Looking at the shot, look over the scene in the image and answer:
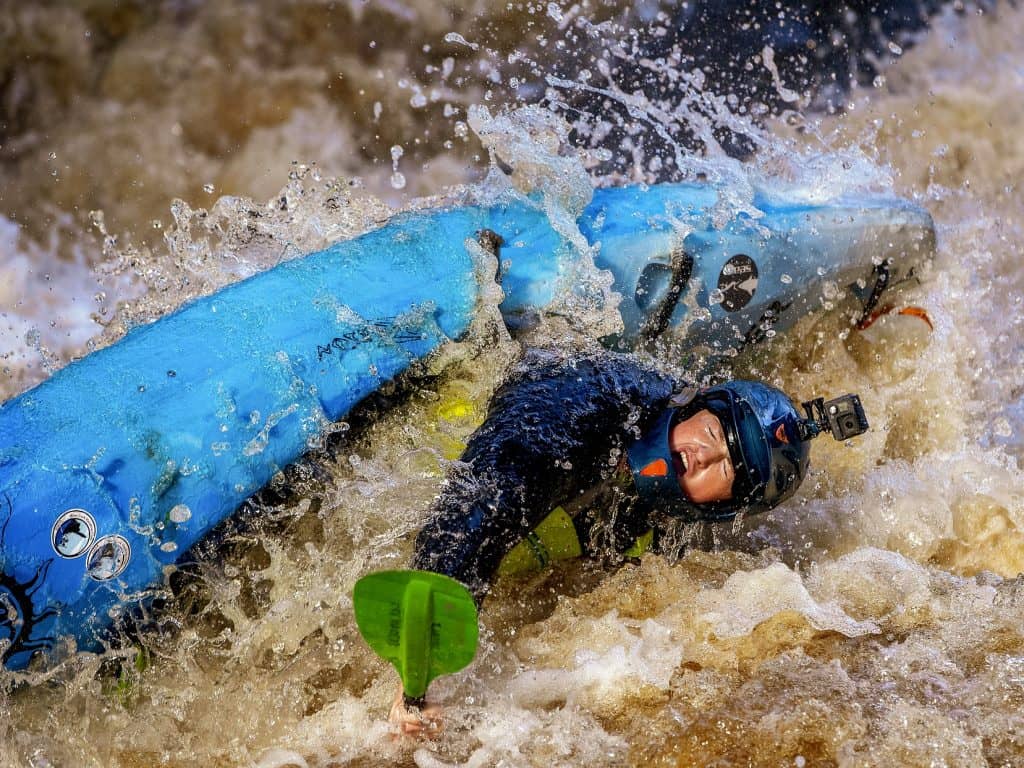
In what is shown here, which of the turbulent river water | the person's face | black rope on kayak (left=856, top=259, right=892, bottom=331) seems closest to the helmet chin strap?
the person's face

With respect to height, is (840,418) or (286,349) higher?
(286,349)

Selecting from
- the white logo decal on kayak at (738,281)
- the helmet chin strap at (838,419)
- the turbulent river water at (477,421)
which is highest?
the white logo decal on kayak at (738,281)

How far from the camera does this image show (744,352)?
3186 mm

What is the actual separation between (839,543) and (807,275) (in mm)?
900

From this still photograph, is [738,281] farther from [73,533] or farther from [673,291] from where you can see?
[73,533]

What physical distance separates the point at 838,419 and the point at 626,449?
60cm

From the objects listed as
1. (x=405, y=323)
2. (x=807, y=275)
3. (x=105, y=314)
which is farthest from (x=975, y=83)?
(x=105, y=314)

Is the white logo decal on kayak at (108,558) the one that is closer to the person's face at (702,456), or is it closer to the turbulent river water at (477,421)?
the turbulent river water at (477,421)

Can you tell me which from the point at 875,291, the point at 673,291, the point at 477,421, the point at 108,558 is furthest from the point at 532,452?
the point at 875,291

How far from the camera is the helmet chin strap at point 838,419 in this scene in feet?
8.63

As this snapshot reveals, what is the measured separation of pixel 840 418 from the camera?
8.69 ft

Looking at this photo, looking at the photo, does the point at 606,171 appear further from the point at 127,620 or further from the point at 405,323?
the point at 127,620

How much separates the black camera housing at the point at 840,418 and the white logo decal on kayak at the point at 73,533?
187 cm

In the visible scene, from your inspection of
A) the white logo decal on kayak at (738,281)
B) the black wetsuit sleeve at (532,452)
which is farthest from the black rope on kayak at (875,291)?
the black wetsuit sleeve at (532,452)
